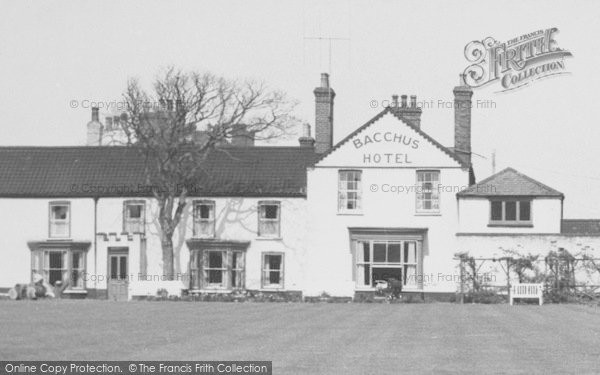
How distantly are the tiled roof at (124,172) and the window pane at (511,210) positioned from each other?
31.5ft

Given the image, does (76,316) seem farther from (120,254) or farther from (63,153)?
(63,153)

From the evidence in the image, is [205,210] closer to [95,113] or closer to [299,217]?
[299,217]

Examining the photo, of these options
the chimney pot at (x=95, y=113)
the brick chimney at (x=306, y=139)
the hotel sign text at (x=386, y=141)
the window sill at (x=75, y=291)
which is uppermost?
the chimney pot at (x=95, y=113)

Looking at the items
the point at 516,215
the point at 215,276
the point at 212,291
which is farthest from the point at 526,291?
the point at 215,276

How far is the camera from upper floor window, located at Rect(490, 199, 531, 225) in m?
56.4

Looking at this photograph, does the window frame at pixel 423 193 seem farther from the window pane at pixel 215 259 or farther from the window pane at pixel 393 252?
the window pane at pixel 215 259

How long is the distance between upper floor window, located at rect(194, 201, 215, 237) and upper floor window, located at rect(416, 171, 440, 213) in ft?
32.6

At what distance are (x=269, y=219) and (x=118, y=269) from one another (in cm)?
764

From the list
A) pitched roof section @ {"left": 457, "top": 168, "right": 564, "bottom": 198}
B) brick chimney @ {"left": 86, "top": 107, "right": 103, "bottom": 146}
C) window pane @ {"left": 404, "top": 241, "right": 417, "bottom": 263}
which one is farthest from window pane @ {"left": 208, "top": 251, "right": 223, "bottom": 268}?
pitched roof section @ {"left": 457, "top": 168, "right": 564, "bottom": 198}

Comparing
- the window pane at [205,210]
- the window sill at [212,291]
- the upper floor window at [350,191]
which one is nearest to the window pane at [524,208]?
the upper floor window at [350,191]

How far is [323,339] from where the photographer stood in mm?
25828

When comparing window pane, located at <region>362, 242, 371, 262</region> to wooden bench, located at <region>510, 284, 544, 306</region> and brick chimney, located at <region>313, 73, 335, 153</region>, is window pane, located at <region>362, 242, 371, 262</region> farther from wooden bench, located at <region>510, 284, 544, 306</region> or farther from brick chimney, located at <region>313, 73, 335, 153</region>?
wooden bench, located at <region>510, 284, 544, 306</region>

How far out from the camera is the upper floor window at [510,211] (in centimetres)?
5641

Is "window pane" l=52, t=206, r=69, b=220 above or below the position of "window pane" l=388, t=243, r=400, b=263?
above
